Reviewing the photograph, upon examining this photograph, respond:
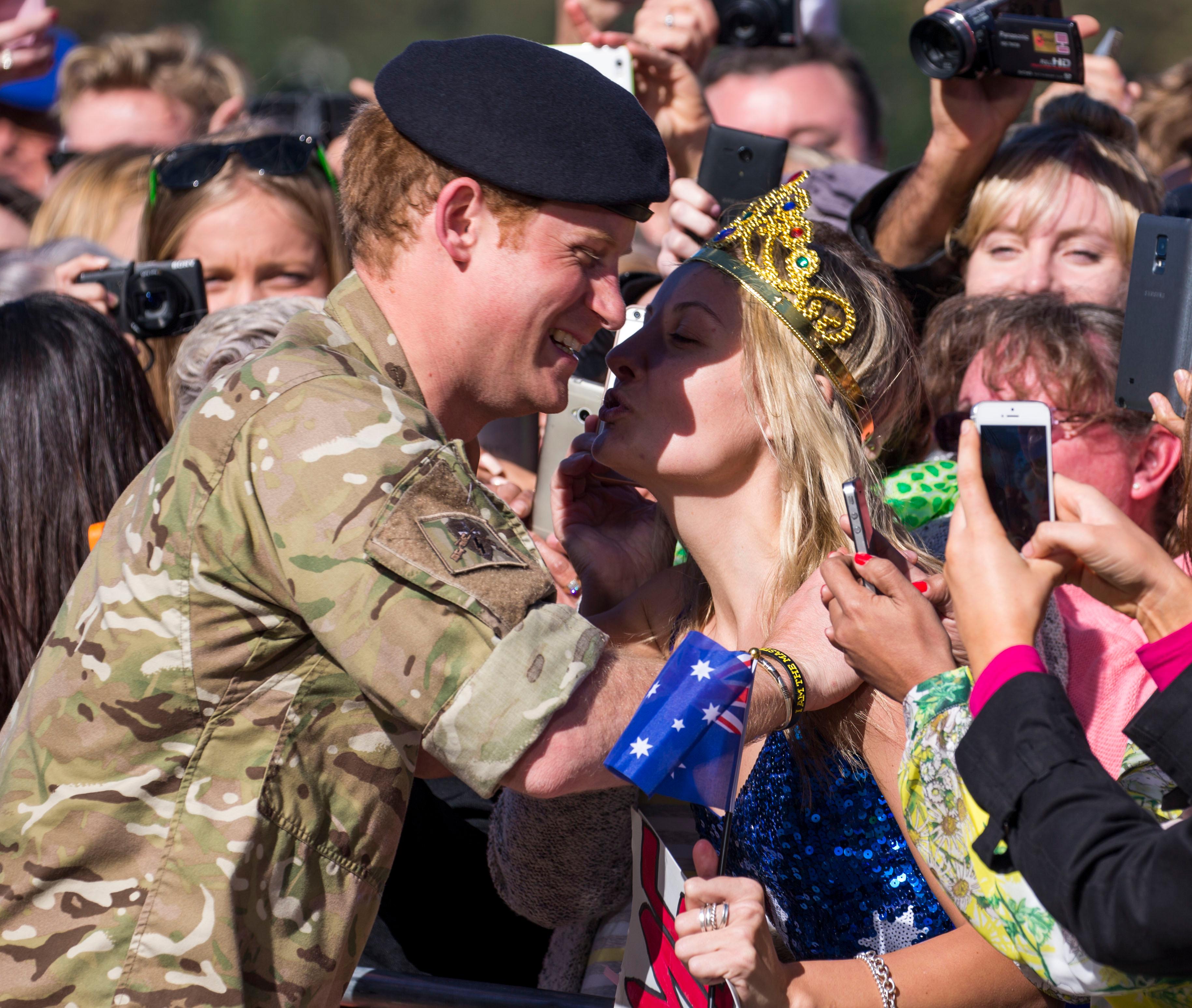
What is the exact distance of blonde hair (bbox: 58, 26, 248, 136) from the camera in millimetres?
6496

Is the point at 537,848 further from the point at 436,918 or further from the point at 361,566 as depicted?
the point at 361,566

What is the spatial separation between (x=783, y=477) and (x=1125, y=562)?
3.39 feet

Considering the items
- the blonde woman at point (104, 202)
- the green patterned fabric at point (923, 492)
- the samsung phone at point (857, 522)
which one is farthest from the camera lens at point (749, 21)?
the samsung phone at point (857, 522)

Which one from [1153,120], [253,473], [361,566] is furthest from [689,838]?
[1153,120]

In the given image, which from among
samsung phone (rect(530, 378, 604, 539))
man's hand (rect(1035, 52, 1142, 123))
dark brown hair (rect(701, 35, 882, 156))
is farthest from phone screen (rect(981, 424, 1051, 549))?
dark brown hair (rect(701, 35, 882, 156))

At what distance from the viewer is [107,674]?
6.16 feet

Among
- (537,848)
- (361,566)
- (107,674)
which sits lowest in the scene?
(537,848)

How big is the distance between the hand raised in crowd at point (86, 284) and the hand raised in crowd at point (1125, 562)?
121 inches

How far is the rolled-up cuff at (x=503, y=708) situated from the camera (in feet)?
5.62

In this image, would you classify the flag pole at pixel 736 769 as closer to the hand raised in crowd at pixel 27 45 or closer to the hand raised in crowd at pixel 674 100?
the hand raised in crowd at pixel 674 100

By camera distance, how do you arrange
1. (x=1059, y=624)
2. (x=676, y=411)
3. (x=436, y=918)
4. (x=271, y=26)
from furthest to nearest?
1. (x=271, y=26)
2. (x=436, y=918)
3. (x=676, y=411)
4. (x=1059, y=624)

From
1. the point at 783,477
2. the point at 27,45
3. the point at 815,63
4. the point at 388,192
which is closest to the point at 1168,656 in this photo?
the point at 783,477

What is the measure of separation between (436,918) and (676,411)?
1386 millimetres

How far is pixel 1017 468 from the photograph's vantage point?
71.2 inches
